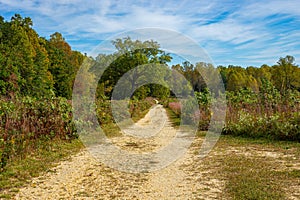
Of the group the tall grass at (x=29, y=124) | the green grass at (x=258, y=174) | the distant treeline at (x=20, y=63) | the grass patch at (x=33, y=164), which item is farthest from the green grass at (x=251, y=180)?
the distant treeline at (x=20, y=63)

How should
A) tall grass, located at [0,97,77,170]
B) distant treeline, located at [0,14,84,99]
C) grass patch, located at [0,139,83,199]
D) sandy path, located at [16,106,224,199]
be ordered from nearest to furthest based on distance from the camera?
sandy path, located at [16,106,224,199] → grass patch, located at [0,139,83,199] → tall grass, located at [0,97,77,170] → distant treeline, located at [0,14,84,99]

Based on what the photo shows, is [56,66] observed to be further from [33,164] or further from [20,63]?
[33,164]

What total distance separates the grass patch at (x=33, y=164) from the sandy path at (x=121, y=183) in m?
0.20

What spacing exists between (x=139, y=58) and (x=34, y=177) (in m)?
26.2

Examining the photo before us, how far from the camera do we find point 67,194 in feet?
13.7

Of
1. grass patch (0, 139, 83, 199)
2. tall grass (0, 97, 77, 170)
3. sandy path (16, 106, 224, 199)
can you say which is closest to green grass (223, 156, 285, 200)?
sandy path (16, 106, 224, 199)

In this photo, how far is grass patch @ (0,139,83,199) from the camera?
4.54 m

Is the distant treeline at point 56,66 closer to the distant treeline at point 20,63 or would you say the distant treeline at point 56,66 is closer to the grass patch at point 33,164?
the distant treeline at point 20,63

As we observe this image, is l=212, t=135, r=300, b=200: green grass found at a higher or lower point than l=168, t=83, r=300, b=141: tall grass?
lower

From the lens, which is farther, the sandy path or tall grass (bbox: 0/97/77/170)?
tall grass (bbox: 0/97/77/170)

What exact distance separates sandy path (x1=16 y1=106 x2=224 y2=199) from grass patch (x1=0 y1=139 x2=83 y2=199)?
7.9 inches

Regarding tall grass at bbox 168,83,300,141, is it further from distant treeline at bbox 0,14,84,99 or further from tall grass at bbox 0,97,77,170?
distant treeline at bbox 0,14,84,99

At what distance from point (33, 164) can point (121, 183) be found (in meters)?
2.13

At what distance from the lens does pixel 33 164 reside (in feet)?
18.9
